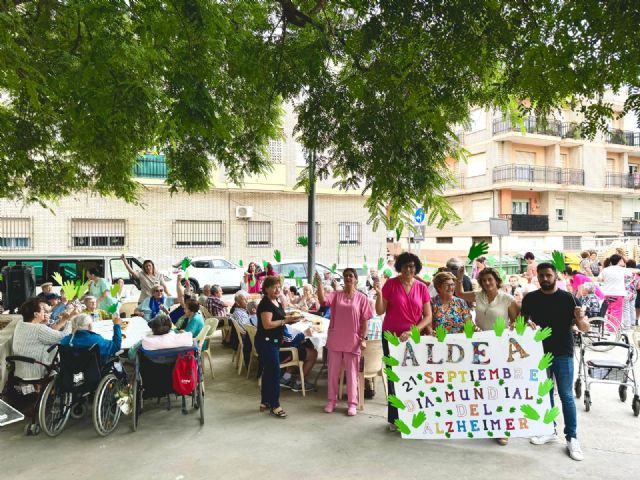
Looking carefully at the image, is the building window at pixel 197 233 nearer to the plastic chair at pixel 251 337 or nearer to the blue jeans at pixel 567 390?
the plastic chair at pixel 251 337

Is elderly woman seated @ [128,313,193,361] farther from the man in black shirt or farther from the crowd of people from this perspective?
the man in black shirt

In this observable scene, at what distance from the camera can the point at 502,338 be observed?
14.8 ft

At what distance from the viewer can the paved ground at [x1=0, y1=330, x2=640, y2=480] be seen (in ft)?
13.3

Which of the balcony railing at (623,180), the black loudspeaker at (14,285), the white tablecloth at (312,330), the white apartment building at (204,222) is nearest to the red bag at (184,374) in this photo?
the white tablecloth at (312,330)

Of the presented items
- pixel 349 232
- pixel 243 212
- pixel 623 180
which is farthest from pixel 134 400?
pixel 623 180

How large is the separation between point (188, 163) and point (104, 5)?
15.5ft

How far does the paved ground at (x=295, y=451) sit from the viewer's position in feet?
13.3

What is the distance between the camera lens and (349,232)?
2311 centimetres

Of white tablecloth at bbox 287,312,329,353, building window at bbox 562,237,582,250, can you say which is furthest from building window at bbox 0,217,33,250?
building window at bbox 562,237,582,250

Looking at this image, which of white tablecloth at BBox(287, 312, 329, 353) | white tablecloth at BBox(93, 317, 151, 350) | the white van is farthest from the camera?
the white van

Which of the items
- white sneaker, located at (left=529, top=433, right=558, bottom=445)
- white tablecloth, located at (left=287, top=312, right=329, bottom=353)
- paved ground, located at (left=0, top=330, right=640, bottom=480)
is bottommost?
paved ground, located at (left=0, top=330, right=640, bottom=480)

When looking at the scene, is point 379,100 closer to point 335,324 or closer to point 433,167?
point 433,167

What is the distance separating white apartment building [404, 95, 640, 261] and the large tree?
73.1ft

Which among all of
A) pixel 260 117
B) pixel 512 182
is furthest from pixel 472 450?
pixel 512 182
